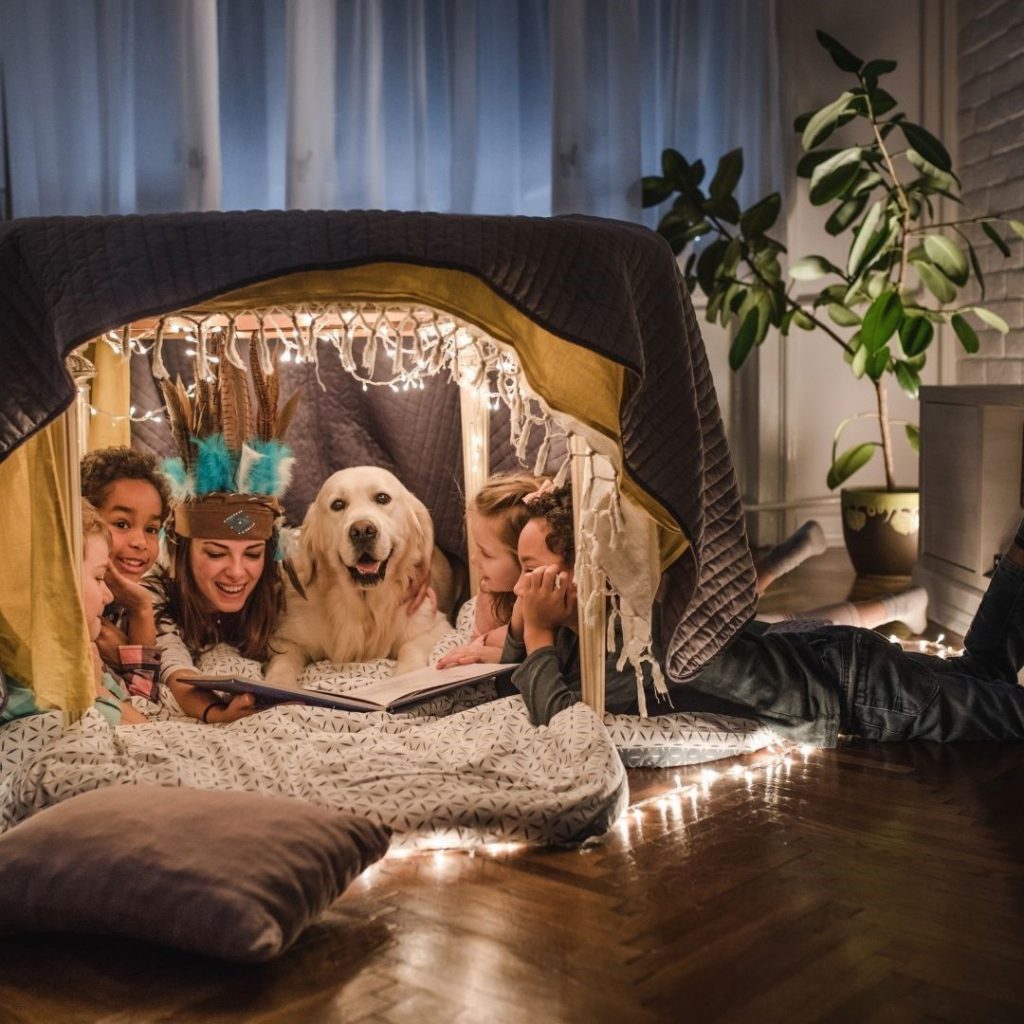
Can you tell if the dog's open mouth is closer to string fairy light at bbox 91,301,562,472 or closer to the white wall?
string fairy light at bbox 91,301,562,472

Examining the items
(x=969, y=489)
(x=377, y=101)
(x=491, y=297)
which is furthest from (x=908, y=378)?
(x=491, y=297)

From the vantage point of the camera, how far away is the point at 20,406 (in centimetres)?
156

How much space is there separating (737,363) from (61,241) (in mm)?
2548

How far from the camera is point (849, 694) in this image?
2049mm

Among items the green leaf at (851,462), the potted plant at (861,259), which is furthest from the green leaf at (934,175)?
the green leaf at (851,462)

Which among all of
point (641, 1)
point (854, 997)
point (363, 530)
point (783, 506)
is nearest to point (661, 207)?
point (641, 1)

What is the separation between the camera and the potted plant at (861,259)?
3.55 metres

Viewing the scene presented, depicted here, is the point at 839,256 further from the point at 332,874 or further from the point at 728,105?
the point at 332,874

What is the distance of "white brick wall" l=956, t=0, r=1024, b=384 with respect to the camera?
12.8 feet

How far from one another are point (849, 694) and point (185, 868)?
1.12 m

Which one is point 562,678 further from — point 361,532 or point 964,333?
point 964,333

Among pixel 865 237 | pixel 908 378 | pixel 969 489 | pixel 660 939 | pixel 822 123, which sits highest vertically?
pixel 822 123

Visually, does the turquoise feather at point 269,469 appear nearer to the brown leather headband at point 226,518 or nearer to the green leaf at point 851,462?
the brown leather headband at point 226,518

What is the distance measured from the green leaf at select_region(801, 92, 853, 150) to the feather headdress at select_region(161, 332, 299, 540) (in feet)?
7.00
